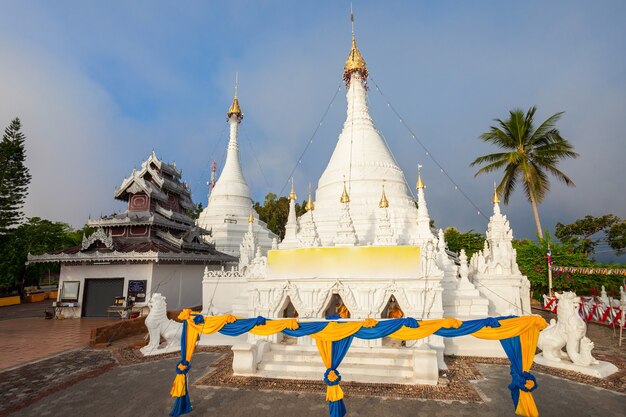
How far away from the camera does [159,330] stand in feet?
46.3

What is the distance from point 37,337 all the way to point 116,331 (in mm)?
4465

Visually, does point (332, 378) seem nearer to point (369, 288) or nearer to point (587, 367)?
point (369, 288)

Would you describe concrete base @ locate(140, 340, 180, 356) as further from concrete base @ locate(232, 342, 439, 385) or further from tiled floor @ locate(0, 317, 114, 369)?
concrete base @ locate(232, 342, 439, 385)

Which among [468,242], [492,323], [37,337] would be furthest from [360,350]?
[468,242]

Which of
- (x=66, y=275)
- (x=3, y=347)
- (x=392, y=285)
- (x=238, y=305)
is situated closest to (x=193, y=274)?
(x=66, y=275)

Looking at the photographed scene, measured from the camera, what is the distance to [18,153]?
1248 inches

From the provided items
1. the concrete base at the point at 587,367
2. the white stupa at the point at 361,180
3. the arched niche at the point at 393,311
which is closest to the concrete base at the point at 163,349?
the arched niche at the point at 393,311

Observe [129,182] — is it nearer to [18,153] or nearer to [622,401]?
[18,153]

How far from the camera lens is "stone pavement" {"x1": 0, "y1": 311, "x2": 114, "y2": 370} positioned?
13473 millimetres

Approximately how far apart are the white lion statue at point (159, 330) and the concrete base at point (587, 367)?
47.7 ft

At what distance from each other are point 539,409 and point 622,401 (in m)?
2.55

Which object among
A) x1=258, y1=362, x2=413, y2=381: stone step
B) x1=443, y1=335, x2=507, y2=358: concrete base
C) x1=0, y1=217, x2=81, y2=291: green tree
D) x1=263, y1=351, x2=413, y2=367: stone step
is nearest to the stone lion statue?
x1=443, y1=335, x2=507, y2=358: concrete base

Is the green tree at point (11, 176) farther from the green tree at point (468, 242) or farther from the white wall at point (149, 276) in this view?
the green tree at point (468, 242)

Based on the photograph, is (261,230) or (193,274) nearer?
(193,274)
